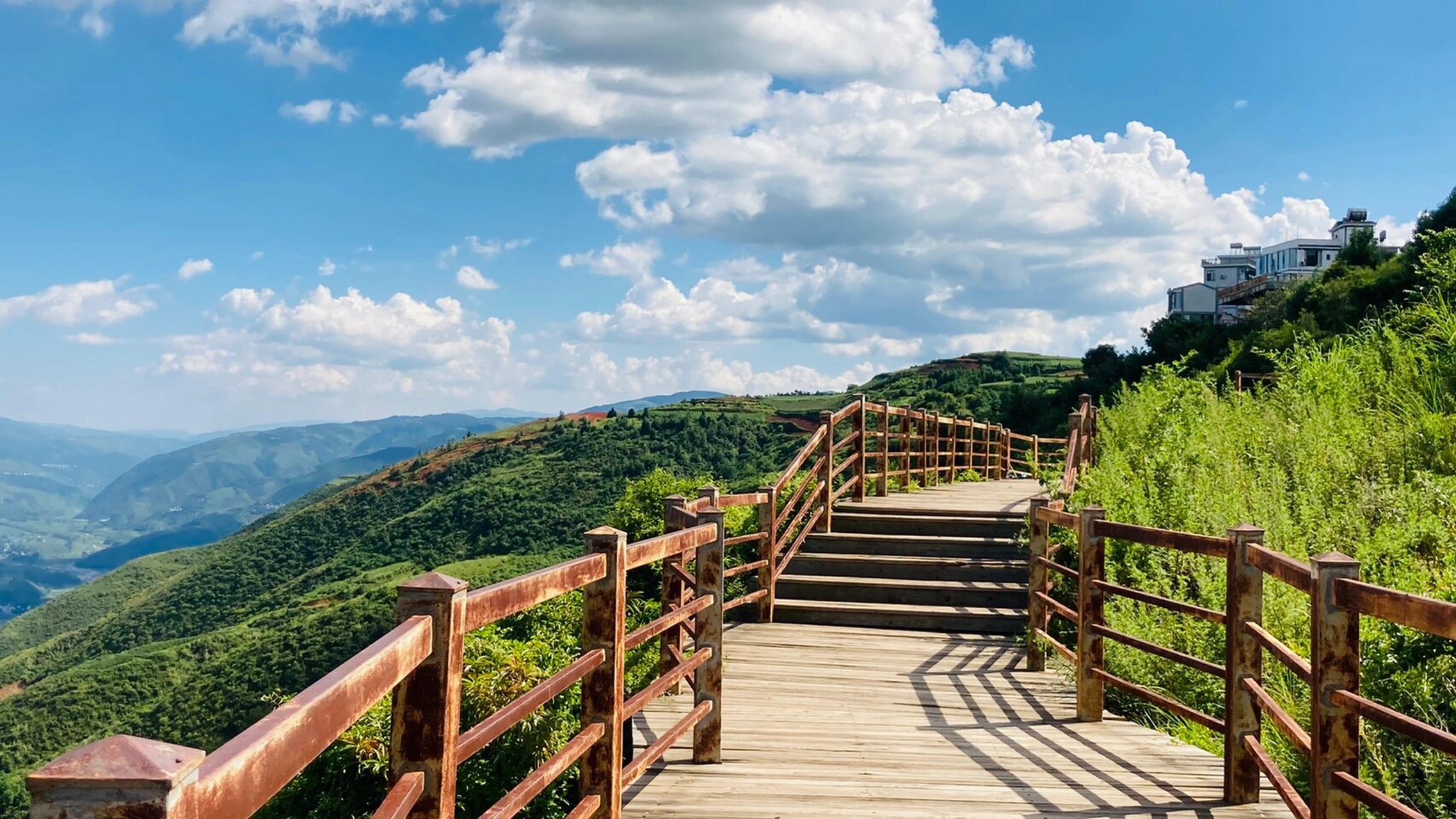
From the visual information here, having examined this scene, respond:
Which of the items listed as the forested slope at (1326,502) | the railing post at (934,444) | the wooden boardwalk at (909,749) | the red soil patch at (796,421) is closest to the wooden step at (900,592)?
the wooden boardwalk at (909,749)

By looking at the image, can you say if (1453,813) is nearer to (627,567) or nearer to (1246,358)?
(627,567)

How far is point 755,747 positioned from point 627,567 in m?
1.86

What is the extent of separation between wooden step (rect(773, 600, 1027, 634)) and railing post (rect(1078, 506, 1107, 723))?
2.89 m

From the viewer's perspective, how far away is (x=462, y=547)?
231ft

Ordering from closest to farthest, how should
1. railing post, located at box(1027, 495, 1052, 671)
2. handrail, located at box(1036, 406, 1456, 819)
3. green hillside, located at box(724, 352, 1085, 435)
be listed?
handrail, located at box(1036, 406, 1456, 819) → railing post, located at box(1027, 495, 1052, 671) → green hillside, located at box(724, 352, 1085, 435)

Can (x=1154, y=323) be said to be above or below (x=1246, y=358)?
above

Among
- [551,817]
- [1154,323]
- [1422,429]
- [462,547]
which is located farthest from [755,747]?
[462,547]

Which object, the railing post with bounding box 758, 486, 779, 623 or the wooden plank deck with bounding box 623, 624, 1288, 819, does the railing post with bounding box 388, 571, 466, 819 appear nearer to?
the wooden plank deck with bounding box 623, 624, 1288, 819

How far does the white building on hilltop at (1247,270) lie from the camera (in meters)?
63.1

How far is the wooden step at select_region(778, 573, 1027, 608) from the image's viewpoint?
934 centimetres

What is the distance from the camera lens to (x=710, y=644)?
Answer: 15.8 ft

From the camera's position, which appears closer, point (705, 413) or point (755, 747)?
point (755, 747)

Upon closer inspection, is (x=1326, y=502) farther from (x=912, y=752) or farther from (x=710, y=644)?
(x=710, y=644)

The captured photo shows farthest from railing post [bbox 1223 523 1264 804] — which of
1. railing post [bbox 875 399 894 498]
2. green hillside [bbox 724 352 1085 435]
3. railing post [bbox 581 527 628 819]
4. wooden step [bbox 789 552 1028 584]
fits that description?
green hillside [bbox 724 352 1085 435]
